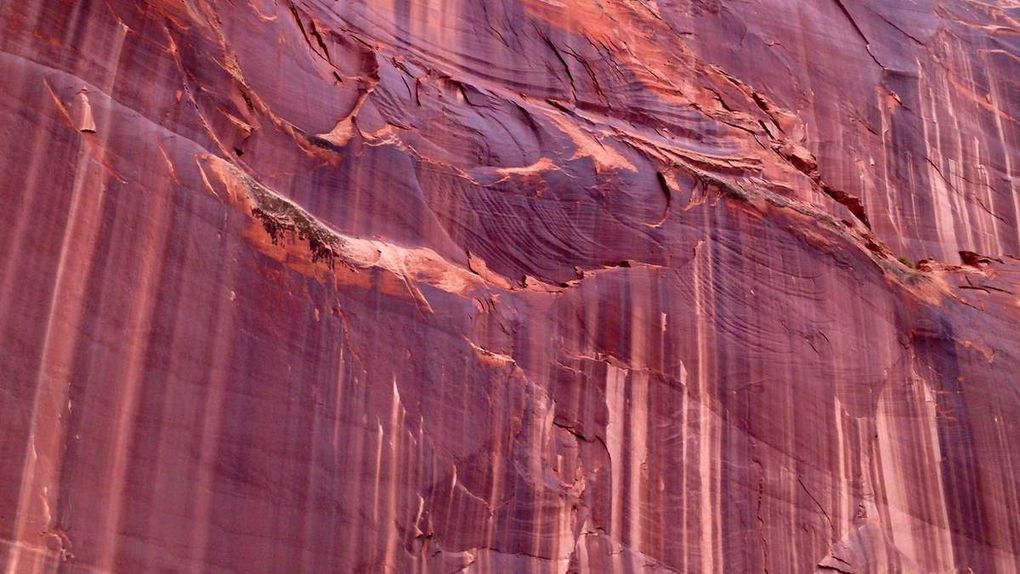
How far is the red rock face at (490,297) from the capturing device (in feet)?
27.1

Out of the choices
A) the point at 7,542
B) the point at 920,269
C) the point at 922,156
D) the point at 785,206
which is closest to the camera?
the point at 7,542

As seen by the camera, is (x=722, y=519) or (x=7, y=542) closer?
(x=7, y=542)

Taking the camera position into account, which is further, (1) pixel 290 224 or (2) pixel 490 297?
(2) pixel 490 297

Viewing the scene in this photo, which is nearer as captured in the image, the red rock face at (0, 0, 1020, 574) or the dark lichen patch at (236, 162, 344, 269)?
the red rock face at (0, 0, 1020, 574)

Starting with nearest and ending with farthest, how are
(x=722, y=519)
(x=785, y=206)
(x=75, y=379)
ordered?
(x=75, y=379), (x=722, y=519), (x=785, y=206)

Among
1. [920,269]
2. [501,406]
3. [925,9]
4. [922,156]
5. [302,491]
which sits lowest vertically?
[302,491]

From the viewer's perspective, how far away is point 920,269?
14367 millimetres

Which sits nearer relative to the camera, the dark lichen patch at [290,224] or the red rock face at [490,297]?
the red rock face at [490,297]

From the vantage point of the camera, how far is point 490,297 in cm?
1071

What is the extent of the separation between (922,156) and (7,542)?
13.1m

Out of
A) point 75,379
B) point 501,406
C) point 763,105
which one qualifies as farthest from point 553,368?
point 763,105

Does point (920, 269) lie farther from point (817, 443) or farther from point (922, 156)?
point (817, 443)

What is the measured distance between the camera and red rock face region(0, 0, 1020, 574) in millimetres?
8266

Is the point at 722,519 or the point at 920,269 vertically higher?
the point at 920,269
